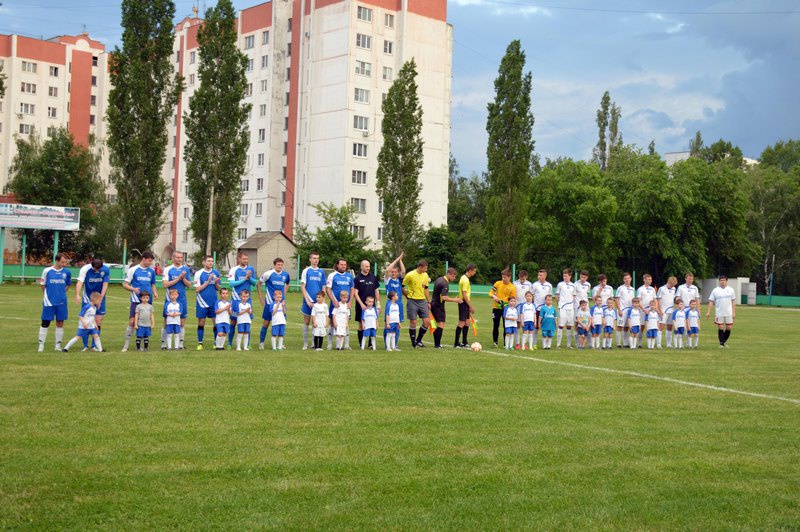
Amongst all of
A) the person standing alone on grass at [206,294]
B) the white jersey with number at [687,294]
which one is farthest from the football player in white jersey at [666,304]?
the person standing alone on grass at [206,294]

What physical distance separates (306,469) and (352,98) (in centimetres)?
6460

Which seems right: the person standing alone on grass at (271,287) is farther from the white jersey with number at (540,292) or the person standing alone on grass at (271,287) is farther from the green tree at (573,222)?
the green tree at (573,222)

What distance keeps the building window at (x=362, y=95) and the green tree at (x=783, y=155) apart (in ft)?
186

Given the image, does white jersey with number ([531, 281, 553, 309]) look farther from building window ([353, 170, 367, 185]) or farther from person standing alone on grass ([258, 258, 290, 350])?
building window ([353, 170, 367, 185])

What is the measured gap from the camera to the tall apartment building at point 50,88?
92.1m

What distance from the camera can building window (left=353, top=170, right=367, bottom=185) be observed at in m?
70.2

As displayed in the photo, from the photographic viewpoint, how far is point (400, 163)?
5462 centimetres

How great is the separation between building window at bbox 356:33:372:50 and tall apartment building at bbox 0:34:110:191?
3851 cm

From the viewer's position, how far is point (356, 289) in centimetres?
1766

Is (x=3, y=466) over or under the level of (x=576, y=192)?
under

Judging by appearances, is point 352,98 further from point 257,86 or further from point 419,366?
point 419,366

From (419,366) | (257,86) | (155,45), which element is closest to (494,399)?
(419,366)

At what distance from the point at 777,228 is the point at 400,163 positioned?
44.4m

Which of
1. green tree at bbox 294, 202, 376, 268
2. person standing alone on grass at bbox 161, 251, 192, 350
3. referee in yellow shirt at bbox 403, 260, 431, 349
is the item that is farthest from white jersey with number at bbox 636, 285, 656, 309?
green tree at bbox 294, 202, 376, 268
